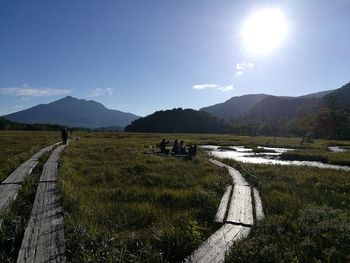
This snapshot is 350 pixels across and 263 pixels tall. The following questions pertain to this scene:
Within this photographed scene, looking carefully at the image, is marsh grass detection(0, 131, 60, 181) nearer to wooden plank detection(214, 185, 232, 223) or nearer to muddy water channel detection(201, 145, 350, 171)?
wooden plank detection(214, 185, 232, 223)

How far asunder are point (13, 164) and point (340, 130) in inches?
3648

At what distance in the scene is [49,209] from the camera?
385 inches

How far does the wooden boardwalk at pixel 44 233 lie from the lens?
6547mm

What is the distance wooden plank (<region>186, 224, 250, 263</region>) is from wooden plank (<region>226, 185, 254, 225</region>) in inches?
20.7

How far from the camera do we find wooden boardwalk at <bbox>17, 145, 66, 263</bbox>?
21.5 ft

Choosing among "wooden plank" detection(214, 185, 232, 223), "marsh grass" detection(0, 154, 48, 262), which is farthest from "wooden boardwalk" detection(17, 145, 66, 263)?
"wooden plank" detection(214, 185, 232, 223)

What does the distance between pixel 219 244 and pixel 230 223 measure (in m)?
1.71

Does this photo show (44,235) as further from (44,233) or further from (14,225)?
(14,225)

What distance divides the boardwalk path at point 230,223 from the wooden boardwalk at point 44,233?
8.50 ft

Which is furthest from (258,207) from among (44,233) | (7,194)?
(7,194)

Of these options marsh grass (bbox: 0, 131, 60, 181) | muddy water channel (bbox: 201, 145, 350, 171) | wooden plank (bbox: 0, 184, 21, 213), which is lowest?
muddy water channel (bbox: 201, 145, 350, 171)

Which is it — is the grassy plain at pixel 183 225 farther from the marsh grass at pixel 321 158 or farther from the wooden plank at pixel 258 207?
the marsh grass at pixel 321 158

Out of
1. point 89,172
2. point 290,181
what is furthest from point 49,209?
point 290,181

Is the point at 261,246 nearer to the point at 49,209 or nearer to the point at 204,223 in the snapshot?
the point at 204,223
